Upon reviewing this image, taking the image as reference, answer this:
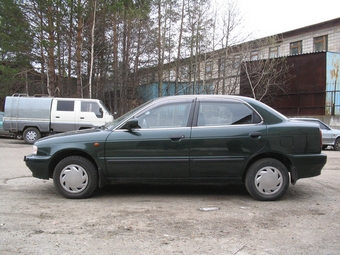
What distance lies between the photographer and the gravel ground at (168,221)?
3270 mm

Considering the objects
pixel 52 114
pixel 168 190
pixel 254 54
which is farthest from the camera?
pixel 254 54

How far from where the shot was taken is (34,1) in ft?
61.9

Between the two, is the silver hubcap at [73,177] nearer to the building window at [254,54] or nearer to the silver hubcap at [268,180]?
the silver hubcap at [268,180]

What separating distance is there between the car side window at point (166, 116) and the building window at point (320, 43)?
2647cm

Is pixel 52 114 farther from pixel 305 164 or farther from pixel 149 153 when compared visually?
pixel 305 164

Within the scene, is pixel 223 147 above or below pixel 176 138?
below

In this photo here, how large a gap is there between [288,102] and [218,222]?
21.4 meters

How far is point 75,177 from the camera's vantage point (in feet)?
16.1

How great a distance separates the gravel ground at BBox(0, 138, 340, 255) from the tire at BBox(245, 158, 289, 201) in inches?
6.3

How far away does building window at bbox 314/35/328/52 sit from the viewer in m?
26.8

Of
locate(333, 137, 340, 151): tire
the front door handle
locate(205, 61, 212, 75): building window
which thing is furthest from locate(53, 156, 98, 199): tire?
locate(205, 61, 212, 75): building window

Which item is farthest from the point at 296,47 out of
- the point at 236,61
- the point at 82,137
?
the point at 82,137

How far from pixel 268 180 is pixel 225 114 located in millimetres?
1269

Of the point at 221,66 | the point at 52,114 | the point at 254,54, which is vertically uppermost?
the point at 254,54
